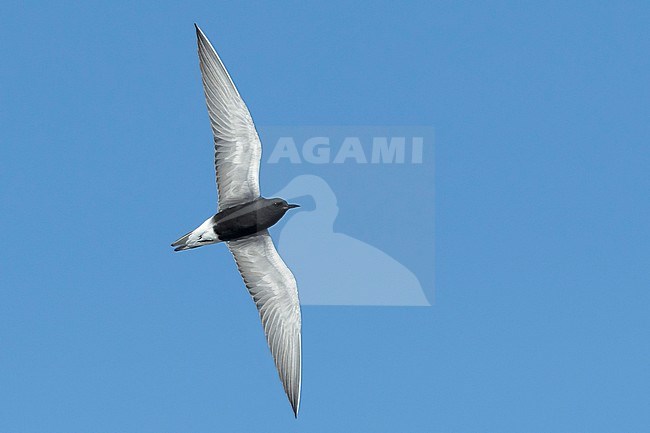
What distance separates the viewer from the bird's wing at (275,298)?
20422 millimetres

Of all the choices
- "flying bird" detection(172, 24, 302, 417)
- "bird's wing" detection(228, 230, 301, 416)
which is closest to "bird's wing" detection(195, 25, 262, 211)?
"flying bird" detection(172, 24, 302, 417)

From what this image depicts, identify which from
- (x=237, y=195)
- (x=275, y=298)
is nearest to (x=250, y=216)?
(x=237, y=195)

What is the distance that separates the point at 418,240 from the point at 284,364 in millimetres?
2368

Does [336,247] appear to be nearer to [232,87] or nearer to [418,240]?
[418,240]

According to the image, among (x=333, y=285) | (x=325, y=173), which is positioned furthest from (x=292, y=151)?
(x=333, y=285)

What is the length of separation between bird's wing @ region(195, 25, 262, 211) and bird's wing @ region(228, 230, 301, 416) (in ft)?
2.15

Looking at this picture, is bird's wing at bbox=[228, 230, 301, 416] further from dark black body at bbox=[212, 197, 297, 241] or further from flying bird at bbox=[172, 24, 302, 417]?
A: dark black body at bbox=[212, 197, 297, 241]

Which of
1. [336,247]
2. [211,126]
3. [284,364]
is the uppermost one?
[211,126]

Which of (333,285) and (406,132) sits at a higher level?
(406,132)

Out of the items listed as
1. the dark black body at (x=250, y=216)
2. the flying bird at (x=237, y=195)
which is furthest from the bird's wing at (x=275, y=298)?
the dark black body at (x=250, y=216)

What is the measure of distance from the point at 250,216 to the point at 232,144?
94 centimetres

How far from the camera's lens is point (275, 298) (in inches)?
810

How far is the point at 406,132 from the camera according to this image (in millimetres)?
20203

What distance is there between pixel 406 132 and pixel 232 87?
230 cm
